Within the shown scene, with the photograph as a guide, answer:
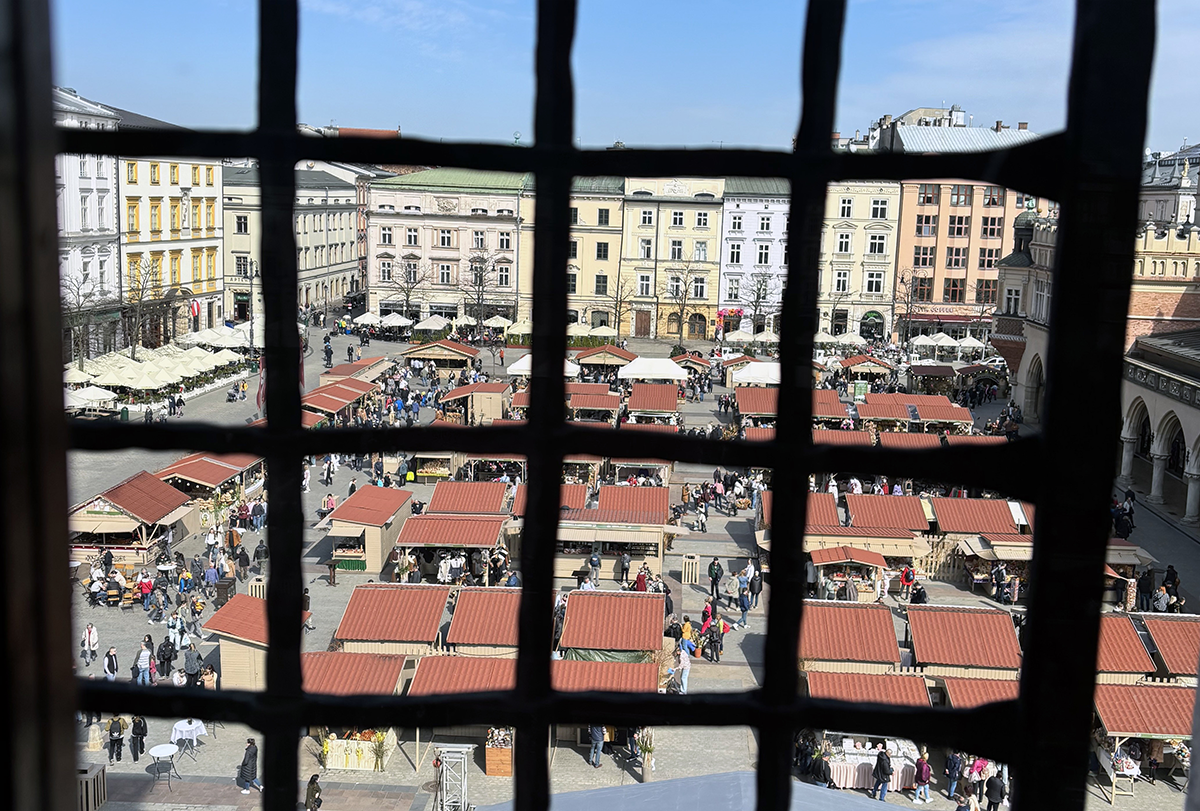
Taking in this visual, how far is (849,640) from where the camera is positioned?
12297mm

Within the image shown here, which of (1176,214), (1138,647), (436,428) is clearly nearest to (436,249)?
(1176,214)

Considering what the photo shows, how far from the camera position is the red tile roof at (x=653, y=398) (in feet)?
82.5

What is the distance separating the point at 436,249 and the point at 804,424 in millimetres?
44280

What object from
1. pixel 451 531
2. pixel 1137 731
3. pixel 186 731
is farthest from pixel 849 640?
pixel 186 731

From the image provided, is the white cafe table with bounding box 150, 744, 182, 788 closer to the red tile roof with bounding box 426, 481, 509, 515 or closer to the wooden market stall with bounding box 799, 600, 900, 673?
the wooden market stall with bounding box 799, 600, 900, 673

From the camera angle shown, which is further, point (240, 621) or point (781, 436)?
point (240, 621)

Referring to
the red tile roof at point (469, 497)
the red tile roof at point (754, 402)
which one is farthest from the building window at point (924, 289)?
the red tile roof at point (469, 497)

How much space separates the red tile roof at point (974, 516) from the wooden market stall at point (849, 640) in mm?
5712

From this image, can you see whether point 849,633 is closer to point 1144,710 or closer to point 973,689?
point 973,689

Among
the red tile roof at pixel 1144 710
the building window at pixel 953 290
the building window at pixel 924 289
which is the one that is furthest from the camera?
the building window at pixel 953 290

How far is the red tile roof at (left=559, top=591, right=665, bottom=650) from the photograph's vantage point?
12047 mm

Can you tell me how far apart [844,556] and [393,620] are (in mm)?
7137

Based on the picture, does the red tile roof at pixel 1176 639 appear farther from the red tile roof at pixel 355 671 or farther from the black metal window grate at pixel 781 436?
the black metal window grate at pixel 781 436

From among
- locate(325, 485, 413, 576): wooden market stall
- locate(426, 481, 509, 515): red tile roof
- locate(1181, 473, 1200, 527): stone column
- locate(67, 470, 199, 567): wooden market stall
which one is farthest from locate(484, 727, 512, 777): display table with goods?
locate(1181, 473, 1200, 527): stone column
